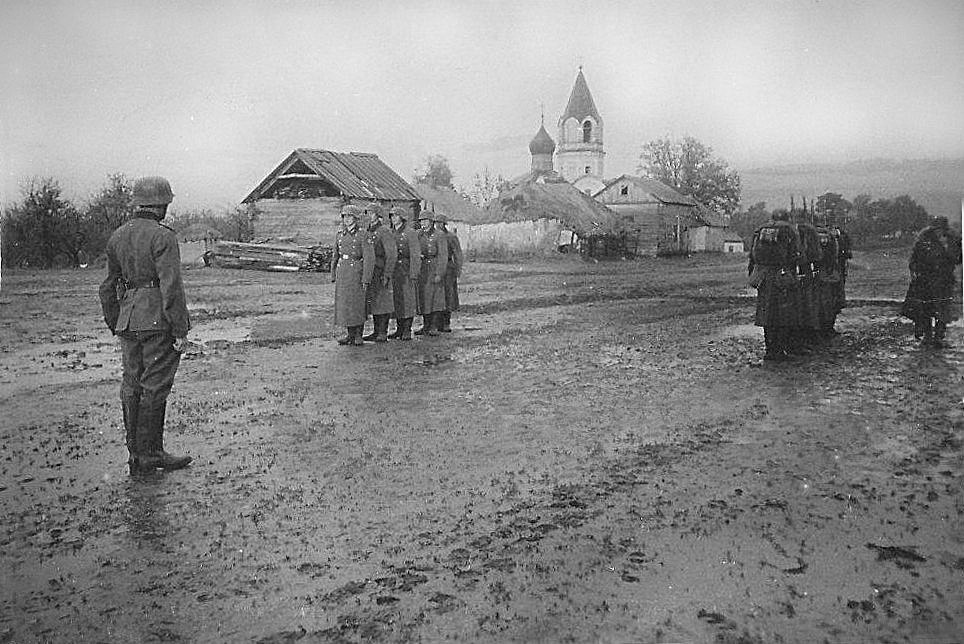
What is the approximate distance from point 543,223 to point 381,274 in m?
4.04

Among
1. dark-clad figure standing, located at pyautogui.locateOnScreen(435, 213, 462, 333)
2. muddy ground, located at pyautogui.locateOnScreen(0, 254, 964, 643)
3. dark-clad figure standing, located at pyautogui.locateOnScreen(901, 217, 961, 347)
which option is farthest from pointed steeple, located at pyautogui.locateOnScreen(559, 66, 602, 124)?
dark-clad figure standing, located at pyautogui.locateOnScreen(435, 213, 462, 333)

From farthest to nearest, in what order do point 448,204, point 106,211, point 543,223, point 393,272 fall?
point 543,223
point 448,204
point 393,272
point 106,211

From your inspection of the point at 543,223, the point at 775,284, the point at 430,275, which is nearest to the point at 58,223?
the point at 430,275

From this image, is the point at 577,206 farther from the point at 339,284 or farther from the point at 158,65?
the point at 158,65

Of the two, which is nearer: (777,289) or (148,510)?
(148,510)

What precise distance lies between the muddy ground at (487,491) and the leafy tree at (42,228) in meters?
0.11

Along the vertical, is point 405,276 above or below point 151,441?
above

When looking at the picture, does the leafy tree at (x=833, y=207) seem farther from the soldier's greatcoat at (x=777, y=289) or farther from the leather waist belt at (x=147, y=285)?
the leather waist belt at (x=147, y=285)

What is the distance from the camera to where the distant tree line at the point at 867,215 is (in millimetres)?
4785

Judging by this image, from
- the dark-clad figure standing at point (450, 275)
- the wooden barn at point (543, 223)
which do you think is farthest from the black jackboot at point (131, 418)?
the dark-clad figure standing at point (450, 275)

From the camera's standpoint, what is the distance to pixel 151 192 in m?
3.84

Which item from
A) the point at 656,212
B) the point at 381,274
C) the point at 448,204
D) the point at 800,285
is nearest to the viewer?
the point at 656,212

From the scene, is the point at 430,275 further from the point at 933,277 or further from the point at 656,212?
the point at 933,277

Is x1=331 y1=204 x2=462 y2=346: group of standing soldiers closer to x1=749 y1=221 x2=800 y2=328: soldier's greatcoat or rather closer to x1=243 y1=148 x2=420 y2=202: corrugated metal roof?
x1=243 y1=148 x2=420 y2=202: corrugated metal roof
